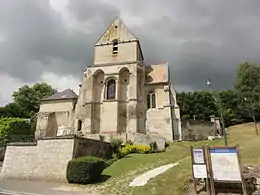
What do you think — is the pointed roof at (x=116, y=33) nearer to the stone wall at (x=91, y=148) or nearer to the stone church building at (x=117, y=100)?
the stone church building at (x=117, y=100)

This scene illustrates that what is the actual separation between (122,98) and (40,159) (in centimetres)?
2148

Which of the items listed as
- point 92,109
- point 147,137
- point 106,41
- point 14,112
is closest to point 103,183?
point 147,137

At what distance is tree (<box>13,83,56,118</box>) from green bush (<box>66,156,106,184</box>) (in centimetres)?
4839

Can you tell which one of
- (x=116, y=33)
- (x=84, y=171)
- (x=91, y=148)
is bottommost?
(x=84, y=171)

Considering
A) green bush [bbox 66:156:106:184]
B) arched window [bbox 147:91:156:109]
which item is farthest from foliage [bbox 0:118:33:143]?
arched window [bbox 147:91:156:109]

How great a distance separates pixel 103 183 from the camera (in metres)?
15.2

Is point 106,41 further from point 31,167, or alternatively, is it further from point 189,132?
point 31,167

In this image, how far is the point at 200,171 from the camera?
10773 mm

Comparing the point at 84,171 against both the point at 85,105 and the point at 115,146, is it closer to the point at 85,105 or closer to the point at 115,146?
the point at 115,146

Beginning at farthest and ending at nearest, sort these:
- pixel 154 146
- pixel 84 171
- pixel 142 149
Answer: pixel 154 146 < pixel 142 149 < pixel 84 171

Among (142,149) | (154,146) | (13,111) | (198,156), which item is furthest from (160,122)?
(13,111)

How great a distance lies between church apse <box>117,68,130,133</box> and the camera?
37625mm

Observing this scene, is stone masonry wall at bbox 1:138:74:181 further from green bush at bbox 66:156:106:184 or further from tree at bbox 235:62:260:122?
tree at bbox 235:62:260:122

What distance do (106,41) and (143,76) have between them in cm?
980
